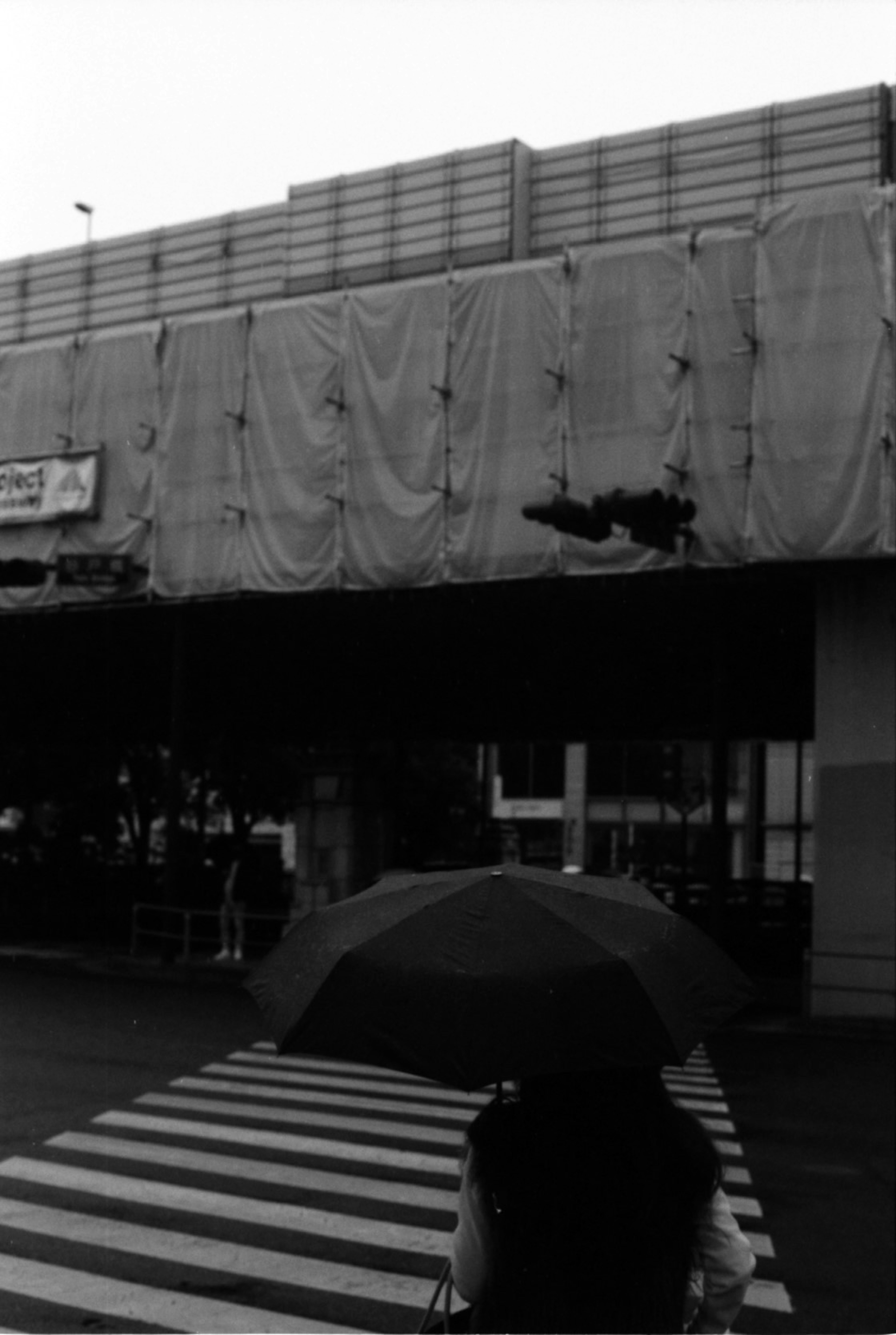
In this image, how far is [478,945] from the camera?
311cm

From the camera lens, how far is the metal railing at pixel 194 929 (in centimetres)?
2592

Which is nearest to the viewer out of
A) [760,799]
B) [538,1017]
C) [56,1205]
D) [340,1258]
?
[538,1017]

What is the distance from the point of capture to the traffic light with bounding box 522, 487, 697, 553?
15.6 metres

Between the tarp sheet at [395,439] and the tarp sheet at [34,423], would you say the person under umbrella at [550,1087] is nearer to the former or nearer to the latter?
the tarp sheet at [34,423]

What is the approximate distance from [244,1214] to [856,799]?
14.2m

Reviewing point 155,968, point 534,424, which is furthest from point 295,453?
point 155,968

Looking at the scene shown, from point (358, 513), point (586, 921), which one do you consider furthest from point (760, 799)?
point (586, 921)

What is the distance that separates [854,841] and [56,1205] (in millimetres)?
14806

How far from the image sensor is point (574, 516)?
15602 millimetres

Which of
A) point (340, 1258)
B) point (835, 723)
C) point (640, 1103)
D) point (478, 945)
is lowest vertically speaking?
point (340, 1258)

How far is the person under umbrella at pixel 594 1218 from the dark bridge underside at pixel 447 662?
17520 mm

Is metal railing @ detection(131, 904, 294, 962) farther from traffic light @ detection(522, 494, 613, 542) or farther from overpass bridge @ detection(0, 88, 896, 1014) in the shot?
traffic light @ detection(522, 494, 613, 542)

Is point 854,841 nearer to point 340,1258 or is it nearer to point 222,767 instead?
point 340,1258

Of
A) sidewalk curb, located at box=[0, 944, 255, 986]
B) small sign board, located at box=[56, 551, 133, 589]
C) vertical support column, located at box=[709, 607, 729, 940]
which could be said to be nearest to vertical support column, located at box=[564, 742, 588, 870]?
sidewalk curb, located at box=[0, 944, 255, 986]
